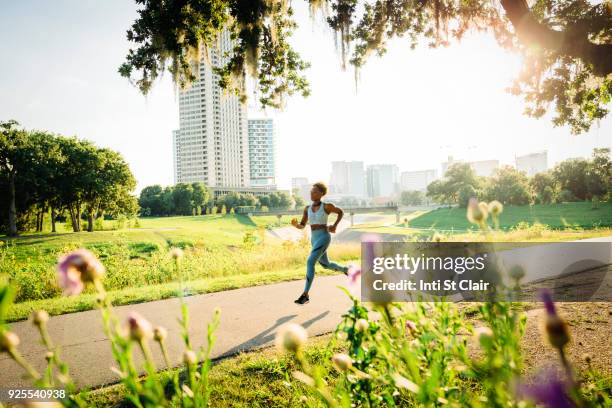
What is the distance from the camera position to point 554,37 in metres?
4.22

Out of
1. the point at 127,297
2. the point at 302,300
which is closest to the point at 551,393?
the point at 302,300

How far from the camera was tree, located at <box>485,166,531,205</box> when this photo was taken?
55.8 metres

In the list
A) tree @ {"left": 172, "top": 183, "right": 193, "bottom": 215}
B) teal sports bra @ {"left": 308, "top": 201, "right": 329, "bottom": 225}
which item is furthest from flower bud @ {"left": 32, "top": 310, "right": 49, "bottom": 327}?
tree @ {"left": 172, "top": 183, "right": 193, "bottom": 215}

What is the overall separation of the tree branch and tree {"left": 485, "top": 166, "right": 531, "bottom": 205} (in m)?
56.8

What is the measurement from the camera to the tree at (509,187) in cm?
5580

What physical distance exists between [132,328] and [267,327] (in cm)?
336

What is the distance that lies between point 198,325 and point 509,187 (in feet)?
207

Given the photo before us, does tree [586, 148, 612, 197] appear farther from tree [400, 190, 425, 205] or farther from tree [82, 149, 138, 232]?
tree [400, 190, 425, 205]

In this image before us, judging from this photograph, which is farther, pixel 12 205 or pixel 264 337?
pixel 12 205

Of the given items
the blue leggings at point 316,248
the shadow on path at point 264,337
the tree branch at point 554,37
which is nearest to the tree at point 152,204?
the blue leggings at point 316,248

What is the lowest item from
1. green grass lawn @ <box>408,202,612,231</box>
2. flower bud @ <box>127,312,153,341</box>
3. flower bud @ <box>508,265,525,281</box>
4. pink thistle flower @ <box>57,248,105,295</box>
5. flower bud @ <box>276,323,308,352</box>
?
green grass lawn @ <box>408,202,612,231</box>

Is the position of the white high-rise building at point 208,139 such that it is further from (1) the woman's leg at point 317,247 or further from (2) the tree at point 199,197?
(1) the woman's leg at point 317,247

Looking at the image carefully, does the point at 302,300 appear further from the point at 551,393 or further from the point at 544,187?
the point at 544,187

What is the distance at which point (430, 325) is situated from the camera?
1.30 m
